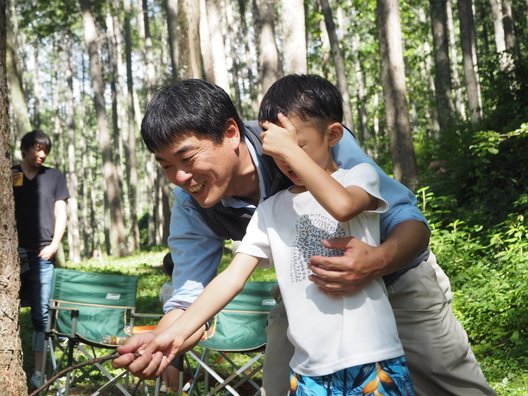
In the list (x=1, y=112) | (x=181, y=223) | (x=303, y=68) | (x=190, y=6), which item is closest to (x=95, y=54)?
(x=190, y=6)

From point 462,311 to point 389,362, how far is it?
5.27m

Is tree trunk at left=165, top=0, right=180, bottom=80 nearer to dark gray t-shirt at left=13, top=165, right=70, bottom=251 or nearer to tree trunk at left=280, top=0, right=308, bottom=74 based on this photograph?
tree trunk at left=280, top=0, right=308, bottom=74

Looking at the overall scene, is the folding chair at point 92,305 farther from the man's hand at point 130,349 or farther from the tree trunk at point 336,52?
the tree trunk at point 336,52

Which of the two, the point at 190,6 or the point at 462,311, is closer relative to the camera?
the point at 462,311

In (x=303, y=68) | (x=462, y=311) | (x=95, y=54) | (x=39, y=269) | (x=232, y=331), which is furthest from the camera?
(x=95, y=54)

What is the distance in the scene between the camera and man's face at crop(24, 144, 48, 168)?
6.70 metres

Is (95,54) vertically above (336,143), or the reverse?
(95,54)

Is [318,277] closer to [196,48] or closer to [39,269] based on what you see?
[39,269]

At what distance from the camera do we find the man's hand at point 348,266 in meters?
2.04

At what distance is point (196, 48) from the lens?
1254cm

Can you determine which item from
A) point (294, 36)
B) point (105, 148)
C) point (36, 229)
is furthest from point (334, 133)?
point (105, 148)

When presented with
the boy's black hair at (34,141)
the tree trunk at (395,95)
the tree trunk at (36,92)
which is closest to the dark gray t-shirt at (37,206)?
the boy's black hair at (34,141)

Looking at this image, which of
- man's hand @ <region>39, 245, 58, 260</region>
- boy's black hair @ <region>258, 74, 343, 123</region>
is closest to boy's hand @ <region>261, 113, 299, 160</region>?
boy's black hair @ <region>258, 74, 343, 123</region>

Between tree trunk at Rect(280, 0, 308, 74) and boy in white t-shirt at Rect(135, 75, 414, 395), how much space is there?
7907 millimetres
